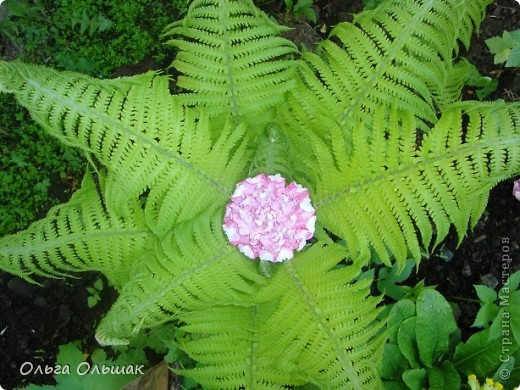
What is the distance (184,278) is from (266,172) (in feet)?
1.77

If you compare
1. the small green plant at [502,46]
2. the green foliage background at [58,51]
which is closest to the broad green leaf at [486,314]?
the small green plant at [502,46]

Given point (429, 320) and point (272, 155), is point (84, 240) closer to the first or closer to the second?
point (272, 155)

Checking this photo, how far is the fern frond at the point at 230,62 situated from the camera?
Result: 6.75 feet

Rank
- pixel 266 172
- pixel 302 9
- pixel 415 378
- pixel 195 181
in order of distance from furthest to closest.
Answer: pixel 302 9 → pixel 415 378 → pixel 266 172 → pixel 195 181

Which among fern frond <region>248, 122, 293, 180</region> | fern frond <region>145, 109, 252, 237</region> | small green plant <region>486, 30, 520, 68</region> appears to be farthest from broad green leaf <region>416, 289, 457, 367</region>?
small green plant <region>486, 30, 520, 68</region>

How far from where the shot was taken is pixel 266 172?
7.05ft

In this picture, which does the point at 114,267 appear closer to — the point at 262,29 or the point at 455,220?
the point at 262,29

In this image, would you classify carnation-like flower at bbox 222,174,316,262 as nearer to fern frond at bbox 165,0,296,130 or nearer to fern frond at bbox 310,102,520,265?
fern frond at bbox 310,102,520,265

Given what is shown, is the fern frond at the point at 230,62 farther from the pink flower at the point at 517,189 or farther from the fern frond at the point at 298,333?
→ the pink flower at the point at 517,189

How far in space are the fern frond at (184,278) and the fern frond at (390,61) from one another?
24.0 inches

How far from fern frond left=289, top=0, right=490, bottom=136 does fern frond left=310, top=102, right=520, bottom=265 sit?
126mm

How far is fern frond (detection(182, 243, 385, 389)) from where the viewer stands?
6.17ft

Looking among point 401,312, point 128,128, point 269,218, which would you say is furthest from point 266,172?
point 401,312

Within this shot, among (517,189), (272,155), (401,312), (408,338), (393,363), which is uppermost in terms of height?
(272,155)
